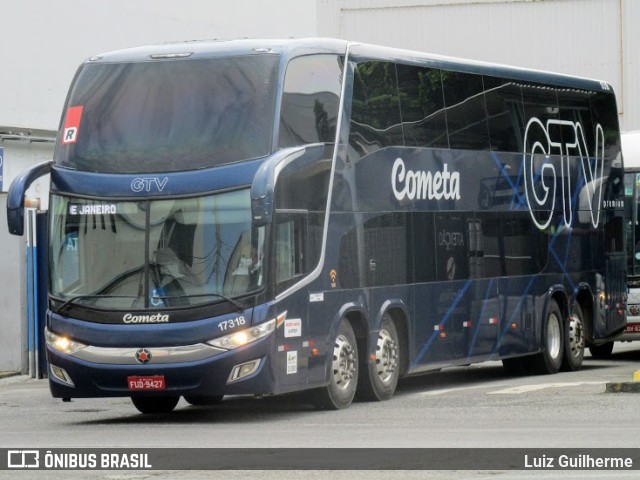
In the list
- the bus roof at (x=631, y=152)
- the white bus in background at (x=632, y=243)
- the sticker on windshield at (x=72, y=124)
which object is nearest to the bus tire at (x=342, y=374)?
the sticker on windshield at (x=72, y=124)

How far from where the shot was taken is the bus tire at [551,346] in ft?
75.7

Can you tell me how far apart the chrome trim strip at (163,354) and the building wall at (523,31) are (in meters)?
31.8

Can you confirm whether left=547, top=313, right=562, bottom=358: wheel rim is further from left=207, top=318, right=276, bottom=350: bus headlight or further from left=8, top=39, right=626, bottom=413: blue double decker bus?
left=207, top=318, right=276, bottom=350: bus headlight

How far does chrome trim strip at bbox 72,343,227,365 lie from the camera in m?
16.1

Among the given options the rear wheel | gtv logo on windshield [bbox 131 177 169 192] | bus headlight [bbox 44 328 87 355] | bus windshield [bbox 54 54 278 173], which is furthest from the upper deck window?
the rear wheel

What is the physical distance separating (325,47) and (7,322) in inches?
370

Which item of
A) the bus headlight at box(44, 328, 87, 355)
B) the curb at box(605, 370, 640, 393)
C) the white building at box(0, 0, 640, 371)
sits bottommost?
the curb at box(605, 370, 640, 393)

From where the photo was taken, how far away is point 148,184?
650 inches

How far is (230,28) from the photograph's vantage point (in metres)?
38.4

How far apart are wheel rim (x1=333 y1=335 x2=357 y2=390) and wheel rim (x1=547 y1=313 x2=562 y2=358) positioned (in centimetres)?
592

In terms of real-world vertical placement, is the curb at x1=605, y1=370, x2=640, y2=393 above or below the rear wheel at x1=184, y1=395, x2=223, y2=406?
above

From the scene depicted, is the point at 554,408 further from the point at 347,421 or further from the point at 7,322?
the point at 7,322

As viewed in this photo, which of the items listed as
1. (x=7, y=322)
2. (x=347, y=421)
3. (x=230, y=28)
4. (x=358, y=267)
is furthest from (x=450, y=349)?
(x=230, y=28)

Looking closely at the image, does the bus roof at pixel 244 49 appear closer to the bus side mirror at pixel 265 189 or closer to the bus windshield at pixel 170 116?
the bus windshield at pixel 170 116
